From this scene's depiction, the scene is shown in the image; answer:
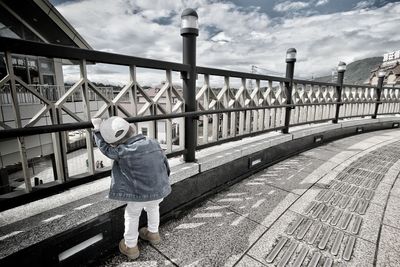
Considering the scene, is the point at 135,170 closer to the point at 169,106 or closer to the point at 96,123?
the point at 96,123

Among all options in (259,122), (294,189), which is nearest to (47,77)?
(259,122)

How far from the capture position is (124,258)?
1.77 meters

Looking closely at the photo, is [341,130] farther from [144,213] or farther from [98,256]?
[98,256]

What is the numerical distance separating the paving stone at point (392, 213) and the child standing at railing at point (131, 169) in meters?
2.47

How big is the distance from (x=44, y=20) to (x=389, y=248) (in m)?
15.2

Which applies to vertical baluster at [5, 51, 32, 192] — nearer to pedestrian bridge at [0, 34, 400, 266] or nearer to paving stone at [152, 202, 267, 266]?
pedestrian bridge at [0, 34, 400, 266]

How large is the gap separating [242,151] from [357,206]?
160 centimetres

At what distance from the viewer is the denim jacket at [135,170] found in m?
1.62

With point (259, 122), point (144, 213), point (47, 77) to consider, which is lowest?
point (144, 213)

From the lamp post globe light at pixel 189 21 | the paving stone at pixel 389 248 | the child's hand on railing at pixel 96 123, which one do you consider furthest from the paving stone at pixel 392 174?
the child's hand on railing at pixel 96 123

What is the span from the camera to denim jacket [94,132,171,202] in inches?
63.7

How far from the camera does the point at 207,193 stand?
2781 millimetres

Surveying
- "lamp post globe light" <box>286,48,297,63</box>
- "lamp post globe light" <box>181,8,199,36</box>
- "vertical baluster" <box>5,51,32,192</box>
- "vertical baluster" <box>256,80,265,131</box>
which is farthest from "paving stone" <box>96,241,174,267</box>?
"lamp post globe light" <box>286,48,297,63</box>

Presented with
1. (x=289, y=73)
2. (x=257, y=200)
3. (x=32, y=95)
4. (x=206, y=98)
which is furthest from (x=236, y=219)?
(x=32, y=95)
